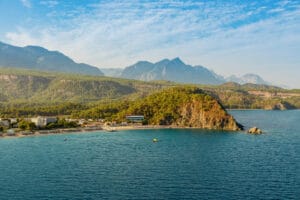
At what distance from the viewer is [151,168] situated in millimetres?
99062

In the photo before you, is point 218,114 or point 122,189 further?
point 218,114

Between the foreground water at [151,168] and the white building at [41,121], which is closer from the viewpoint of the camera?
the foreground water at [151,168]

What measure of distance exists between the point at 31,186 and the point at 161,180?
31.8 m

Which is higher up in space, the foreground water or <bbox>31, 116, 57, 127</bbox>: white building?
<bbox>31, 116, 57, 127</bbox>: white building

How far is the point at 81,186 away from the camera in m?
82.1

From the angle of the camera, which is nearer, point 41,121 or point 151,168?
point 151,168

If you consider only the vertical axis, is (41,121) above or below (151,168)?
above

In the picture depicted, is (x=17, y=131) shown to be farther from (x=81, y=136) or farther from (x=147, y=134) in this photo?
(x=147, y=134)

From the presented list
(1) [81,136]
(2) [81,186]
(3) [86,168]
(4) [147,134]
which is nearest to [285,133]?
(4) [147,134]

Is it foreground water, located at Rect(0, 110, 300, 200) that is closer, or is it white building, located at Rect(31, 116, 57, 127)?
foreground water, located at Rect(0, 110, 300, 200)

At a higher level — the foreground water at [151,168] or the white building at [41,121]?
the white building at [41,121]

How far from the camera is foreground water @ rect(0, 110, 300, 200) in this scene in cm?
7781

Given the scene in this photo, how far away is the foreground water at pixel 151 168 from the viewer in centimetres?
7781

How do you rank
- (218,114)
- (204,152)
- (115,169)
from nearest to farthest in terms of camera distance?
(115,169) → (204,152) → (218,114)
